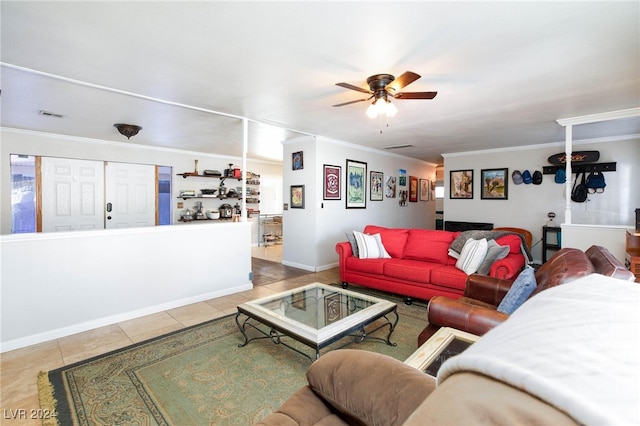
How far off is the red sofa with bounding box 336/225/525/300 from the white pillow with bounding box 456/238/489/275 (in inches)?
3.2

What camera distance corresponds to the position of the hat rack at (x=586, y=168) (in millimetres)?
5148

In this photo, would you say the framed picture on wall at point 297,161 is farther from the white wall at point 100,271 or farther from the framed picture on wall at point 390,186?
the framed picture on wall at point 390,186

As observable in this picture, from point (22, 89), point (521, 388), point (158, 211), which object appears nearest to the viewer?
point (521, 388)

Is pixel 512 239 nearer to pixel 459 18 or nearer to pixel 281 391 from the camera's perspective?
pixel 459 18

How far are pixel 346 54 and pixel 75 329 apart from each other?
353cm

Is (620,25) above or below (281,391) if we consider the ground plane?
above

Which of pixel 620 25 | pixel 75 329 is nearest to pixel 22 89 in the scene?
pixel 75 329

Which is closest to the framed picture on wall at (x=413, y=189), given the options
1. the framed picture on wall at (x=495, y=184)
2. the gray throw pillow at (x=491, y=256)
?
the framed picture on wall at (x=495, y=184)

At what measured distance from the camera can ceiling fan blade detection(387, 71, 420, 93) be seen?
2.26 meters

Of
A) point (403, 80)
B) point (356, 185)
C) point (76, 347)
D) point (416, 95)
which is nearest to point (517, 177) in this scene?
point (356, 185)

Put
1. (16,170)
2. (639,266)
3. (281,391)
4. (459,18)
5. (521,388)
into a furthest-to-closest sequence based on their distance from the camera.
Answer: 1. (16,170)
2. (639,266)
3. (281,391)
4. (459,18)
5. (521,388)

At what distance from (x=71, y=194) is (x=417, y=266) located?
5974 millimetres

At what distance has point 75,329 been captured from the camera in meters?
2.88

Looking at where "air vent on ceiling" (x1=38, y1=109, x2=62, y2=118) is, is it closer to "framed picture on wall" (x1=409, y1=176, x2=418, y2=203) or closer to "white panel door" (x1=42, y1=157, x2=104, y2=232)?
"white panel door" (x1=42, y1=157, x2=104, y2=232)
